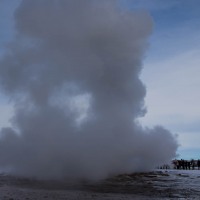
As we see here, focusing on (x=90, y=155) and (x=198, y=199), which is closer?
(x=198, y=199)

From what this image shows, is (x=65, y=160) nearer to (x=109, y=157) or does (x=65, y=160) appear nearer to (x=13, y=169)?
(x=109, y=157)

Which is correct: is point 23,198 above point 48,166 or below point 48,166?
below

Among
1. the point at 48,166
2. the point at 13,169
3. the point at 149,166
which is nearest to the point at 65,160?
the point at 48,166

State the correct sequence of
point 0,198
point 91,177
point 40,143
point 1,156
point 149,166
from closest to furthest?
1. point 0,198
2. point 91,177
3. point 40,143
4. point 1,156
5. point 149,166

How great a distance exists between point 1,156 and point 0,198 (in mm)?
21297

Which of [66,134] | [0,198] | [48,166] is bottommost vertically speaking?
[0,198]

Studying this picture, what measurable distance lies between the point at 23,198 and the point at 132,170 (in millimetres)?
23939

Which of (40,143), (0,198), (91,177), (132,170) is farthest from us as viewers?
(132,170)

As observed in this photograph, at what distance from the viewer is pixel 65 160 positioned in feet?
109

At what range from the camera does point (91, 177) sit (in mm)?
31609

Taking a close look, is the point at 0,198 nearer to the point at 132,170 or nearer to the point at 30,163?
the point at 30,163

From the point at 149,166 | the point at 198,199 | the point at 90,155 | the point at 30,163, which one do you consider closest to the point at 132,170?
the point at 149,166

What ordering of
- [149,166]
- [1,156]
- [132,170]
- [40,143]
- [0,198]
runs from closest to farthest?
[0,198] → [40,143] → [1,156] → [132,170] → [149,166]

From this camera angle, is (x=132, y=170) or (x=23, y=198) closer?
(x=23, y=198)
